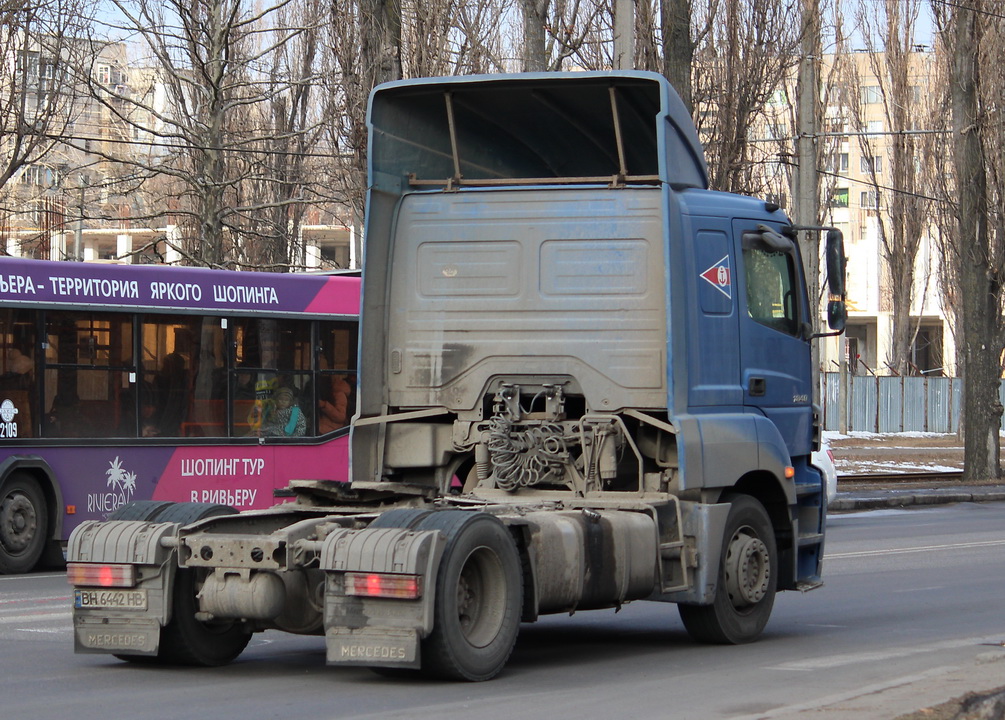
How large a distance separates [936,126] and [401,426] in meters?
44.4

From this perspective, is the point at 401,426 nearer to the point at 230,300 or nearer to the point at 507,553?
the point at 507,553

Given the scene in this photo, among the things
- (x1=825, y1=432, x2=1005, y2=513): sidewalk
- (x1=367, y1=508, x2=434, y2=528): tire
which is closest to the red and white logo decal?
(x1=367, y1=508, x2=434, y2=528): tire

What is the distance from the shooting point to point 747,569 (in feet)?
32.6

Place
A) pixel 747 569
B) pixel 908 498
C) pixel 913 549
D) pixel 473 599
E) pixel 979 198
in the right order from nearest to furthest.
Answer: pixel 473 599 → pixel 747 569 → pixel 913 549 → pixel 908 498 → pixel 979 198

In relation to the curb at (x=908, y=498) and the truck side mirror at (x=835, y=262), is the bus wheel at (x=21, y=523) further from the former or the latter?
the curb at (x=908, y=498)

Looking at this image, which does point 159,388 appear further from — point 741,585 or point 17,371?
point 741,585

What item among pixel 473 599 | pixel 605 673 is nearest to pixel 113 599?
pixel 473 599

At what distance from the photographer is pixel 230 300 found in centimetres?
1681

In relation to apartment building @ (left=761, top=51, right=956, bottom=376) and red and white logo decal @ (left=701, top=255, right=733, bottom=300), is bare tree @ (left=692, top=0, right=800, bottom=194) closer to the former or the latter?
apartment building @ (left=761, top=51, right=956, bottom=376)

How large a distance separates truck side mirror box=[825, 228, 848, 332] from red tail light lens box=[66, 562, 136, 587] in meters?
4.91

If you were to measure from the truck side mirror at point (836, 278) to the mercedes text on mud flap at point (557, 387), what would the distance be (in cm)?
2

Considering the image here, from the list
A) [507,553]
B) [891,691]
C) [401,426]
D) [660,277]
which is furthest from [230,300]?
[891,691]

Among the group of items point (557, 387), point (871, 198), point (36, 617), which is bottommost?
point (36, 617)

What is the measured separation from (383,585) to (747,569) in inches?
126
